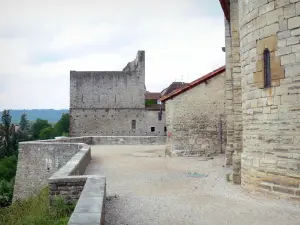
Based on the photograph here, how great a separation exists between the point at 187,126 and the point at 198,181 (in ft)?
21.1

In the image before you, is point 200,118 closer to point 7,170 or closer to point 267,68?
point 267,68

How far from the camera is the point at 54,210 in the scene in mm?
6461

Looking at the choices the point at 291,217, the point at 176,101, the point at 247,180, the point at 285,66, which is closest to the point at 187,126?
the point at 176,101

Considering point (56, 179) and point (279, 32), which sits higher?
point (279, 32)

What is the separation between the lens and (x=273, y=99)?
7.00m

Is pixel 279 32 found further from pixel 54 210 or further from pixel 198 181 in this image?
pixel 54 210

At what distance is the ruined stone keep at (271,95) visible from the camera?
21.7 feet

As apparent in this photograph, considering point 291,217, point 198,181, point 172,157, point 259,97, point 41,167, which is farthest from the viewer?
point 41,167

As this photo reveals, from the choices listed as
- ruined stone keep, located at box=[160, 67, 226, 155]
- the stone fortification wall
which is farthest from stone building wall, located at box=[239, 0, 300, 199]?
the stone fortification wall

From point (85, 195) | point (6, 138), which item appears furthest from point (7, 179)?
point (85, 195)

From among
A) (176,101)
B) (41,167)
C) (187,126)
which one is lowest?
(41,167)

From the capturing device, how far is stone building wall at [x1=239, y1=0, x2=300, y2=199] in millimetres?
6613

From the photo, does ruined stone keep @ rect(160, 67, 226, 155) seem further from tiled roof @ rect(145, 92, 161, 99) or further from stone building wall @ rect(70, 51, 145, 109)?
tiled roof @ rect(145, 92, 161, 99)

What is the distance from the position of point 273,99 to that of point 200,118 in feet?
27.7
